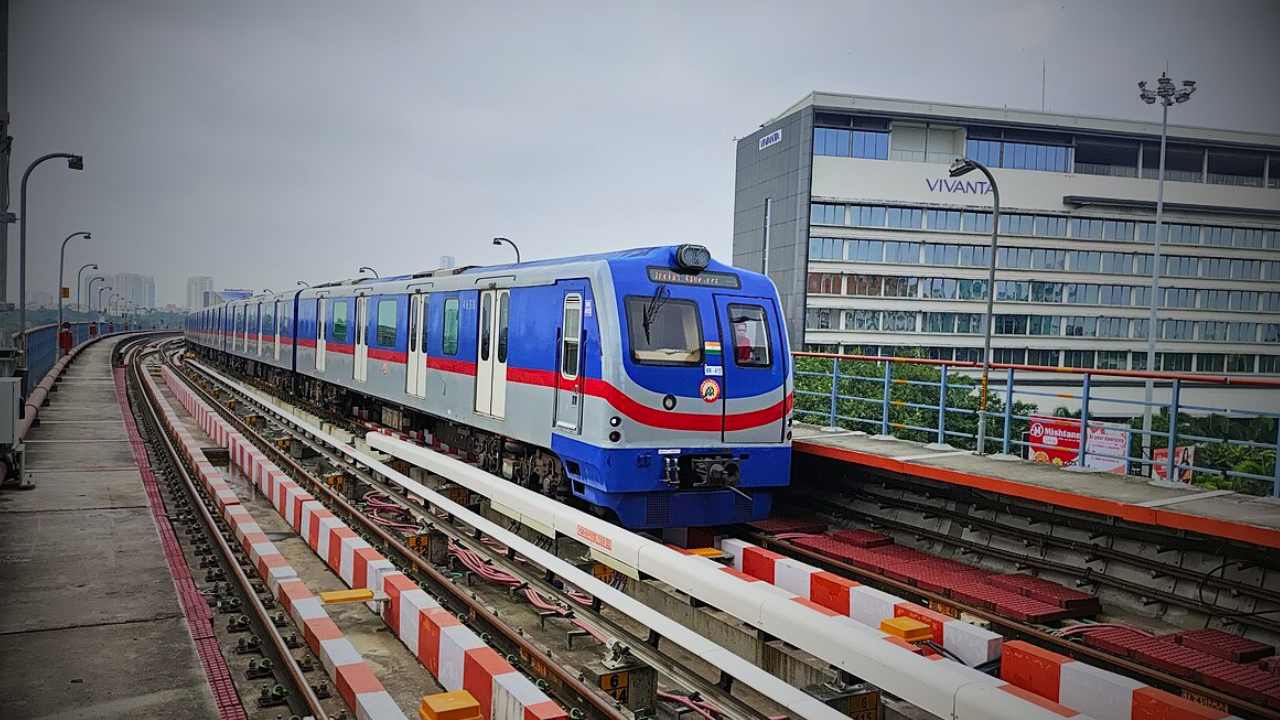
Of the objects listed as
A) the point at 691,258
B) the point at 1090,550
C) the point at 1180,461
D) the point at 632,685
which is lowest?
the point at 1180,461

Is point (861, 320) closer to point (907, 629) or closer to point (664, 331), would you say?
point (664, 331)

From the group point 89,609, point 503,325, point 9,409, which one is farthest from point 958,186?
point 89,609

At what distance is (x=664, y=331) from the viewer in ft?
30.3

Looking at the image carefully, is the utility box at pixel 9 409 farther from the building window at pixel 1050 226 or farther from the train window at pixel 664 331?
the building window at pixel 1050 226

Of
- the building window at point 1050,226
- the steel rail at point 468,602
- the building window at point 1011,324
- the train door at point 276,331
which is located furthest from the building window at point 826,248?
the steel rail at point 468,602

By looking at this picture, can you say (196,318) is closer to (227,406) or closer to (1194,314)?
(227,406)

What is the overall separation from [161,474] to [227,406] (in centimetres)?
964

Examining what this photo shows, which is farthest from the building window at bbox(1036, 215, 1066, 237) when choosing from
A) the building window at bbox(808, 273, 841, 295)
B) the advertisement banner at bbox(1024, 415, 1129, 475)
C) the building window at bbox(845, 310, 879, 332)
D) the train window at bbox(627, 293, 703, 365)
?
the train window at bbox(627, 293, 703, 365)

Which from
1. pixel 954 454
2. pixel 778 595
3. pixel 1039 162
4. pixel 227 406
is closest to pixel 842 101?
pixel 1039 162

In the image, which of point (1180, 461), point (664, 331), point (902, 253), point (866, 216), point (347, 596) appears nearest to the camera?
point (347, 596)

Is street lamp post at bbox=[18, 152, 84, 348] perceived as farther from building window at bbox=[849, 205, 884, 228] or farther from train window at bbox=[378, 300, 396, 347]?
building window at bbox=[849, 205, 884, 228]

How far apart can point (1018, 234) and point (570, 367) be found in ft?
189

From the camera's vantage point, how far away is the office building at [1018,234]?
57.7 metres

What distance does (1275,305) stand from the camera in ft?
205
